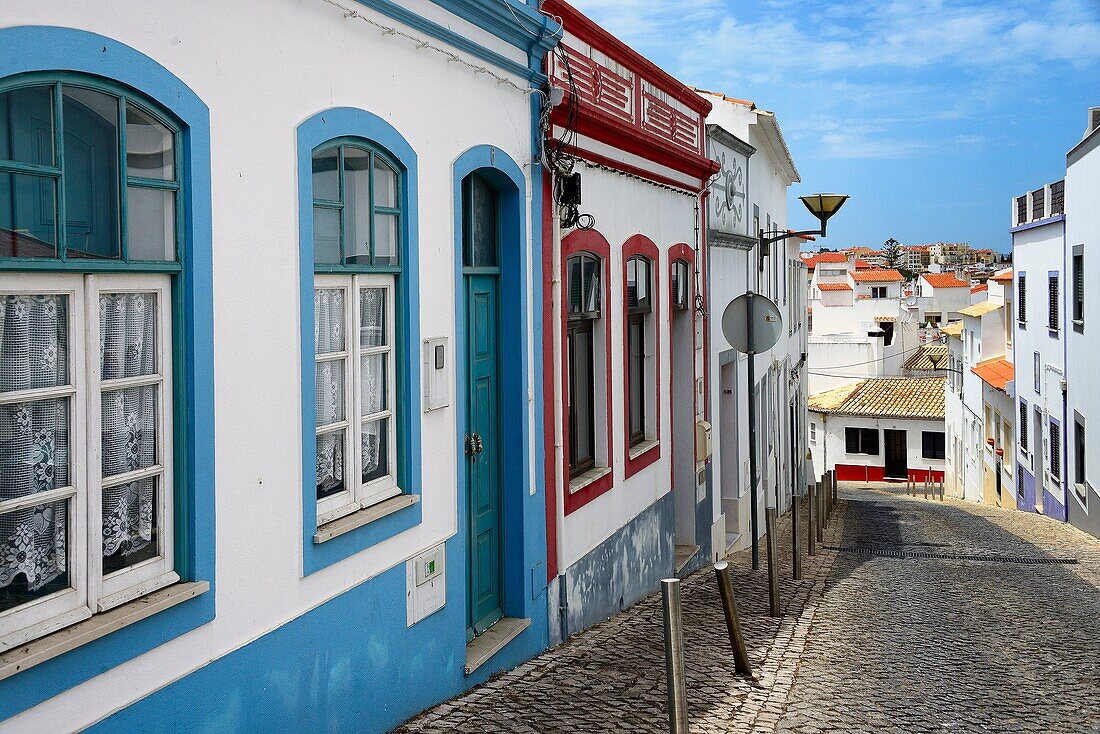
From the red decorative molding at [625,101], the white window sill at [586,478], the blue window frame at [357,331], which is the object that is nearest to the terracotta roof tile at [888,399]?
the red decorative molding at [625,101]

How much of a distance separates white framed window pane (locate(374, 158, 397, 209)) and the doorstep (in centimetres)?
269

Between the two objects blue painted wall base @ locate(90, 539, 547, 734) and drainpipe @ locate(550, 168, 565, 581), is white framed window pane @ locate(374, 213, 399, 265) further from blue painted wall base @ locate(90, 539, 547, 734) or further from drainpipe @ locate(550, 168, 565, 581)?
drainpipe @ locate(550, 168, 565, 581)

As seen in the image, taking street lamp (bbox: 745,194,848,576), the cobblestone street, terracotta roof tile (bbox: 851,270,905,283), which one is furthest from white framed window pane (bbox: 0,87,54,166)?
terracotta roof tile (bbox: 851,270,905,283)

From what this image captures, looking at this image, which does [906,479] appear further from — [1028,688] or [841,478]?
[1028,688]

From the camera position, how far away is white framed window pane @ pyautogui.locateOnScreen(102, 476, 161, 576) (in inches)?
155

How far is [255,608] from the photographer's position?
4.65 m

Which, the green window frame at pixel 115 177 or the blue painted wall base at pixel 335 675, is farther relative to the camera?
the blue painted wall base at pixel 335 675

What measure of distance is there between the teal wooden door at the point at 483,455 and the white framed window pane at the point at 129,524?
3.14m

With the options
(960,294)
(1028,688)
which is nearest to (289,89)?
(1028,688)

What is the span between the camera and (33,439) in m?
3.62

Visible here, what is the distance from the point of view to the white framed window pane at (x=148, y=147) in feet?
13.1

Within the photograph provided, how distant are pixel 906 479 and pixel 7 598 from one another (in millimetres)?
49013

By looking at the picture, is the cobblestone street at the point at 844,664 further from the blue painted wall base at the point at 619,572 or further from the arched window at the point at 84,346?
the arched window at the point at 84,346

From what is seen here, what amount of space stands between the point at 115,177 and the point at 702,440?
9.54 metres
